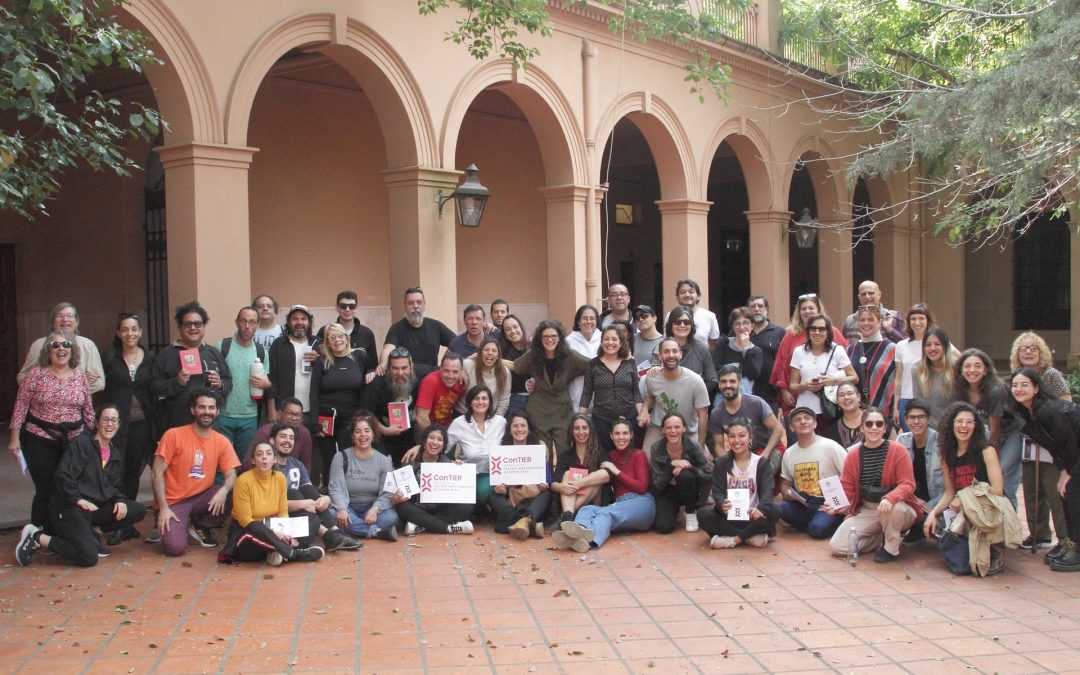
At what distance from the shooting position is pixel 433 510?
812cm

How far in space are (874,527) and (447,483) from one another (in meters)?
3.06

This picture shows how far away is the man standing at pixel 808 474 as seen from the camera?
7695 mm

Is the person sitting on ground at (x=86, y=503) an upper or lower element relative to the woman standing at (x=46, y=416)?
lower

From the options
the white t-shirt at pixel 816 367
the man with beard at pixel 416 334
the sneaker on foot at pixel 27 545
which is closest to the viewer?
the sneaker on foot at pixel 27 545

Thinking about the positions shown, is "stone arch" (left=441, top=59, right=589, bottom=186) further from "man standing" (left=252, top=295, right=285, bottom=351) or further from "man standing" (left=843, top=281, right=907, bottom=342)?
"man standing" (left=843, top=281, right=907, bottom=342)

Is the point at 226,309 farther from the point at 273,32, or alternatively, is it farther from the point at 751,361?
the point at 751,361

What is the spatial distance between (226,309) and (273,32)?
2461mm

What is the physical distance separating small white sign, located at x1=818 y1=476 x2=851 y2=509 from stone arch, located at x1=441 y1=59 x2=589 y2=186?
5465mm

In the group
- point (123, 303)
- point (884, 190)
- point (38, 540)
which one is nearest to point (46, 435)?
point (38, 540)

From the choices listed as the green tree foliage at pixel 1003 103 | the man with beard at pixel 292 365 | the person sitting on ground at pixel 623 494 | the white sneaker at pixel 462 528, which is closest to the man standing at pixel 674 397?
the person sitting on ground at pixel 623 494

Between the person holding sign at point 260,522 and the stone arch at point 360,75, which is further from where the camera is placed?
the stone arch at point 360,75

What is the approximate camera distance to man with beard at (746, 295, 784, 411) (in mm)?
9227

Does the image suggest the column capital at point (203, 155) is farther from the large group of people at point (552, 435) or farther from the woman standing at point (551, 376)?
the woman standing at point (551, 376)

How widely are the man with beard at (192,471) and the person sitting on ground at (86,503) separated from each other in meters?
0.25
